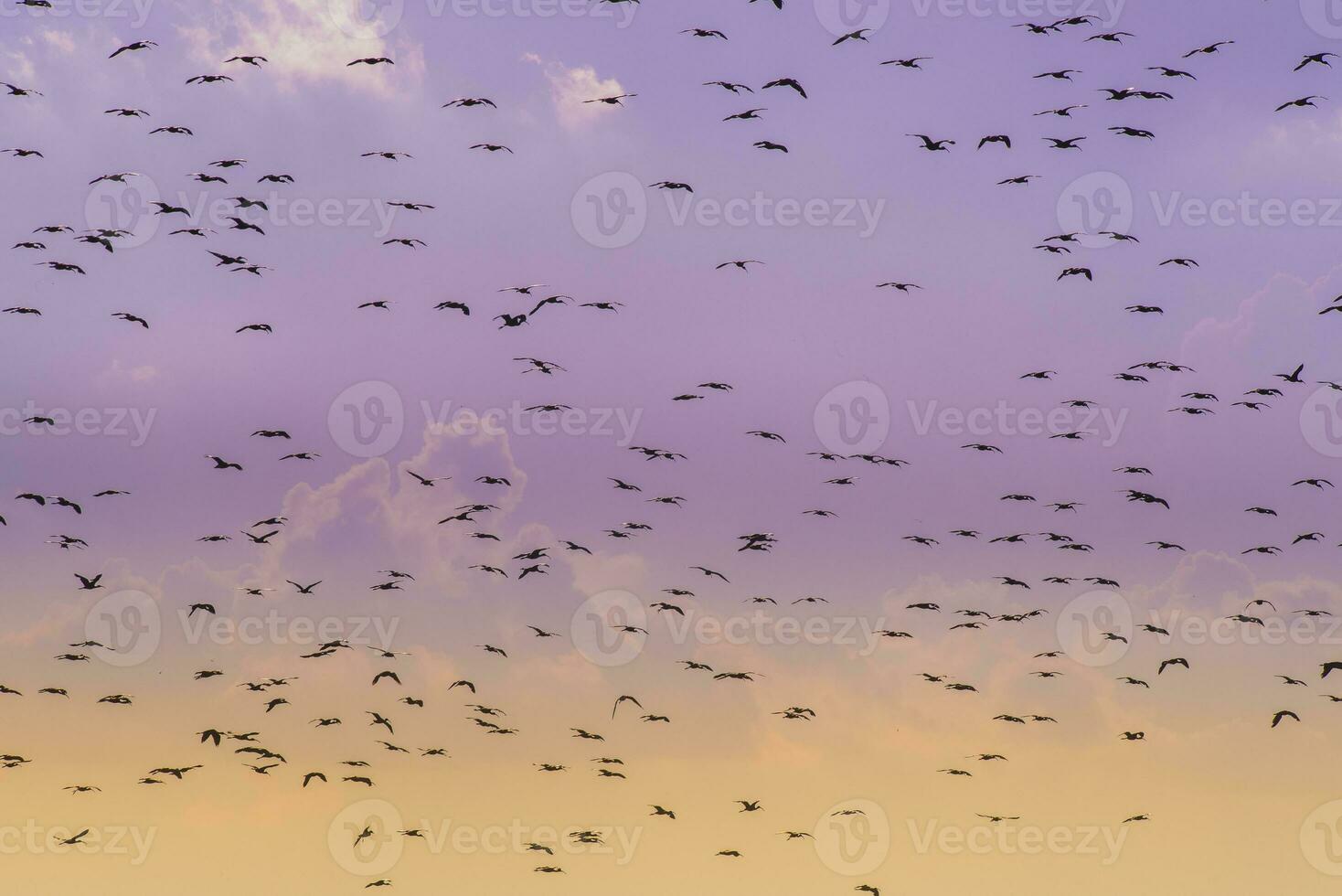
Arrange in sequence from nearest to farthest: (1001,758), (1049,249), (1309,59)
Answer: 1. (1309,59)
2. (1049,249)
3. (1001,758)

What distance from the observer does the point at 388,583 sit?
306ft

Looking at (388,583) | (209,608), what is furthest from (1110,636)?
(209,608)

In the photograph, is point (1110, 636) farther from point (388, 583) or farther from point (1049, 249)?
point (388, 583)

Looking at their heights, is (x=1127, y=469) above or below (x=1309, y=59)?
below

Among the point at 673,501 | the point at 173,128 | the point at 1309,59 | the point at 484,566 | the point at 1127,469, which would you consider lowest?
the point at 484,566

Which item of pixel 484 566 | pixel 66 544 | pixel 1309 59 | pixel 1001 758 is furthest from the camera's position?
pixel 1001 758

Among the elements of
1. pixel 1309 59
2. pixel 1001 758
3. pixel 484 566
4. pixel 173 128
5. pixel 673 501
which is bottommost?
pixel 1001 758

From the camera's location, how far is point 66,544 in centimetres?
7744

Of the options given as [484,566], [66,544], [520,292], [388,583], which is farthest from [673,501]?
[66,544]

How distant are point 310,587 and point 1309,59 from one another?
2448 inches

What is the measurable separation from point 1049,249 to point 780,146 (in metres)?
18.1

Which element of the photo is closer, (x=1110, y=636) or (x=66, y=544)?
(x=66, y=544)

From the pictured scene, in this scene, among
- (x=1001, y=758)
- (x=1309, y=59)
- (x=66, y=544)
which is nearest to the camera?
(x=1309, y=59)

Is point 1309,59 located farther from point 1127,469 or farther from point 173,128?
point 173,128
